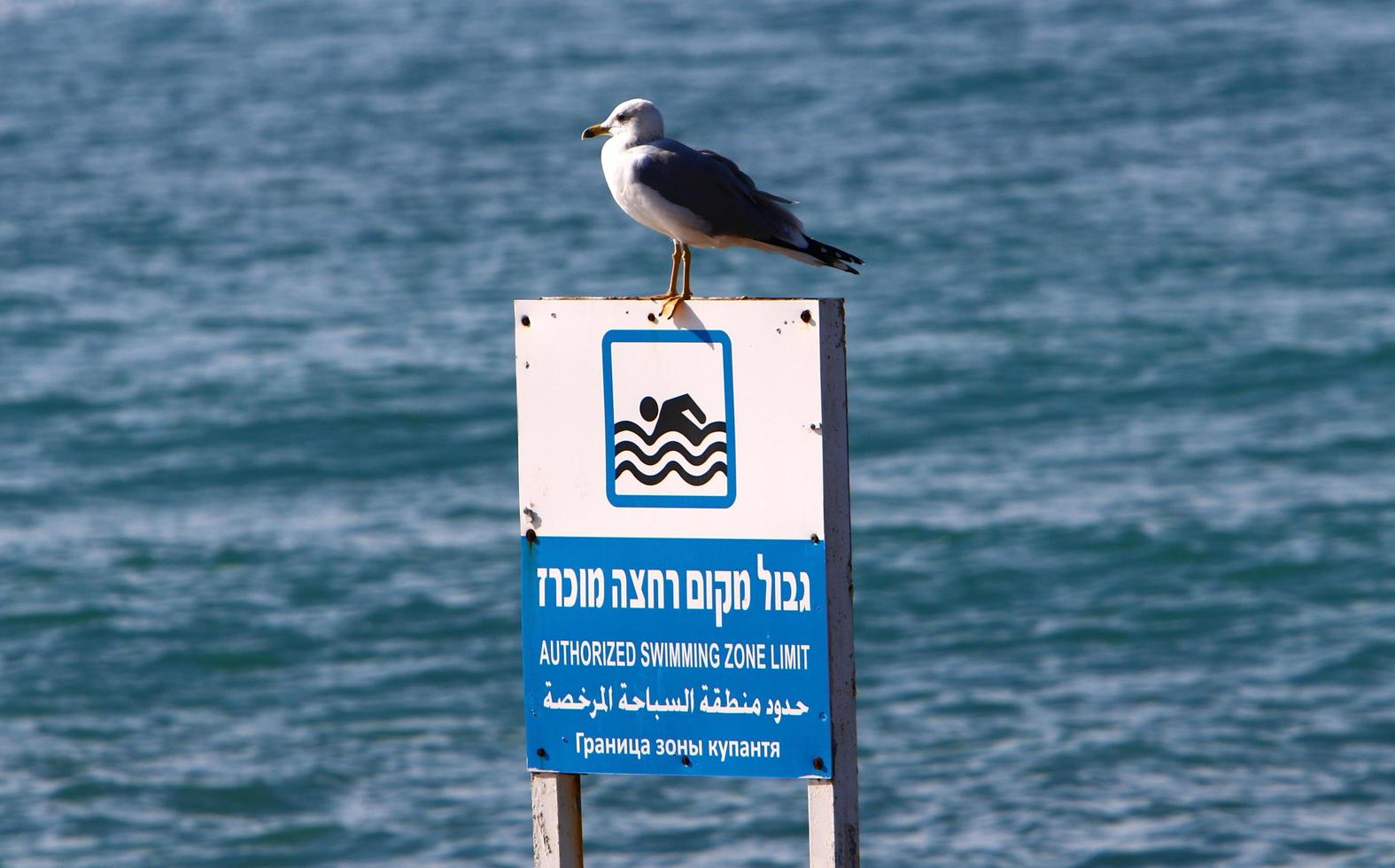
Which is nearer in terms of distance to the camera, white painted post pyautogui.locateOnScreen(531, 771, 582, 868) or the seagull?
white painted post pyautogui.locateOnScreen(531, 771, 582, 868)

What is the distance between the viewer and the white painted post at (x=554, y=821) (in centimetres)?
351

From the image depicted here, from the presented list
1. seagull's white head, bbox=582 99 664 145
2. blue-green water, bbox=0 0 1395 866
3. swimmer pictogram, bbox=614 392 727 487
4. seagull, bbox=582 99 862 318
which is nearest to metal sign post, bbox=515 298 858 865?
swimmer pictogram, bbox=614 392 727 487

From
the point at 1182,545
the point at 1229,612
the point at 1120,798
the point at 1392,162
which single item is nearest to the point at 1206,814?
the point at 1120,798

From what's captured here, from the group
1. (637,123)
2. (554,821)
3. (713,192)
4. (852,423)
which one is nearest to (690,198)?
(713,192)

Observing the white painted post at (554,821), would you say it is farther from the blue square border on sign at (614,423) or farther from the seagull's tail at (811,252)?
the seagull's tail at (811,252)

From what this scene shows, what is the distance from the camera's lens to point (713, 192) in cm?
377

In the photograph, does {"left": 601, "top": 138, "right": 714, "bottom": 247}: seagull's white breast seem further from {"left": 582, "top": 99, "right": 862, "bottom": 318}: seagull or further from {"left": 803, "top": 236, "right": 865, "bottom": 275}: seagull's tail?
{"left": 803, "top": 236, "right": 865, "bottom": 275}: seagull's tail

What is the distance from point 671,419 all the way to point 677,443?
44mm

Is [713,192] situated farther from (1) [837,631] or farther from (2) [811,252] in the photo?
(1) [837,631]

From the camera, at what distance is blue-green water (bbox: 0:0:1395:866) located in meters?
8.80

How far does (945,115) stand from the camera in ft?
87.6

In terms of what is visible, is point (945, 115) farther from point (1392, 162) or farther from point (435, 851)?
point (435, 851)

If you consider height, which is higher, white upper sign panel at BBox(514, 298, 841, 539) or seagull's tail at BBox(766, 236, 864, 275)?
seagull's tail at BBox(766, 236, 864, 275)

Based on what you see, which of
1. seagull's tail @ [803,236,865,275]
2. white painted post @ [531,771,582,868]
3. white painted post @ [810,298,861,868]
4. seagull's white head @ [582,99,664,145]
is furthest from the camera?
seagull's white head @ [582,99,664,145]
